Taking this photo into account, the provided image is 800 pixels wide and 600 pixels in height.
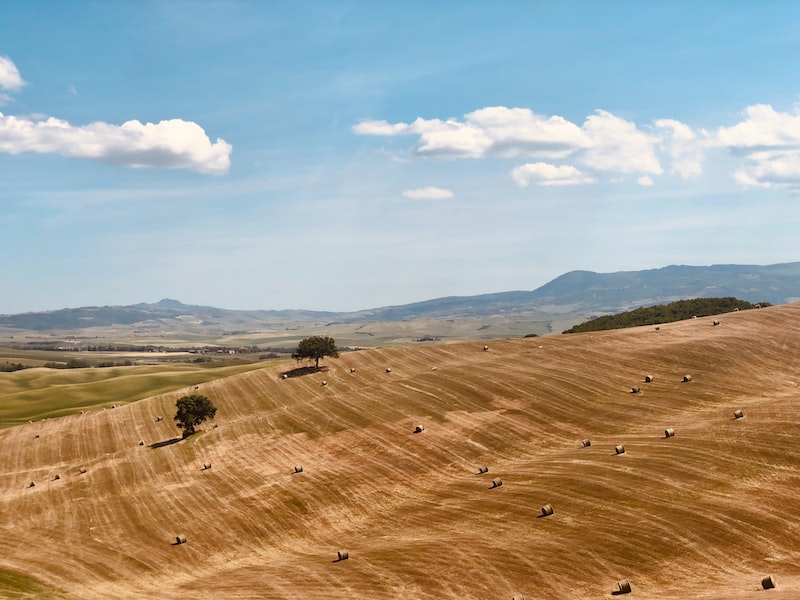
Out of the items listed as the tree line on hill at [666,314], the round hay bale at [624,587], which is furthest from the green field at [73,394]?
the round hay bale at [624,587]

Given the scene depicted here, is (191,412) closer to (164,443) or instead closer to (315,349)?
(164,443)

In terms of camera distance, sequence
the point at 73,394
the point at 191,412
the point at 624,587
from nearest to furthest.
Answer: the point at 624,587 < the point at 191,412 < the point at 73,394

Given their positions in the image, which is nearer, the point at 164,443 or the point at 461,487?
the point at 461,487

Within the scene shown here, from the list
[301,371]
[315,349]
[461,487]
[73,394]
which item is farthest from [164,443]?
[73,394]

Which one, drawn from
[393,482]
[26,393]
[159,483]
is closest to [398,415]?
[393,482]

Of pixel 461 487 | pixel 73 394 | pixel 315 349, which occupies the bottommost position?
pixel 73 394

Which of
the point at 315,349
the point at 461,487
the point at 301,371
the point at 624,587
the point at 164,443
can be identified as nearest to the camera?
the point at 624,587

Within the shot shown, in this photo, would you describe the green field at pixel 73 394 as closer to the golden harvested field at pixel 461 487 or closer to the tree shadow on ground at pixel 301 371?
the golden harvested field at pixel 461 487

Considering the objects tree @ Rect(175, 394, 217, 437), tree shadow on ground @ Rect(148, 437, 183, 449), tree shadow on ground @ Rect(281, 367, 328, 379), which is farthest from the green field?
tree @ Rect(175, 394, 217, 437)
